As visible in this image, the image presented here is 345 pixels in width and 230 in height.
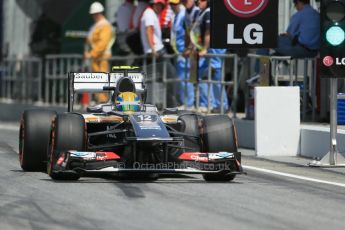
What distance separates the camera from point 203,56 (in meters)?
22.0

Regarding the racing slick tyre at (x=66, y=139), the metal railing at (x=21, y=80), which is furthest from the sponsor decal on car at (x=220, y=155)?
the metal railing at (x=21, y=80)

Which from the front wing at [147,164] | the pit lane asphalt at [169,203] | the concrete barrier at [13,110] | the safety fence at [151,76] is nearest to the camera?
the pit lane asphalt at [169,203]

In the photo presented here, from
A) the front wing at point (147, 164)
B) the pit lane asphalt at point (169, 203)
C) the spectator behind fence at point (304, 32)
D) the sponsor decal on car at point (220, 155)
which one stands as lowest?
the pit lane asphalt at point (169, 203)

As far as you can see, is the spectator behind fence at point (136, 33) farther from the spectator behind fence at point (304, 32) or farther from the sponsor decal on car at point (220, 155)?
the sponsor decal on car at point (220, 155)

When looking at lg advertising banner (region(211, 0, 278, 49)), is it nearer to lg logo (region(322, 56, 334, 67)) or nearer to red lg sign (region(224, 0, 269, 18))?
red lg sign (region(224, 0, 269, 18))

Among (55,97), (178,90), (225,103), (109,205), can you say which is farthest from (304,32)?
(55,97)

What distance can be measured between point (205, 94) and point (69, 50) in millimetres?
11506

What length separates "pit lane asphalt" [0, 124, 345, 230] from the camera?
1010cm

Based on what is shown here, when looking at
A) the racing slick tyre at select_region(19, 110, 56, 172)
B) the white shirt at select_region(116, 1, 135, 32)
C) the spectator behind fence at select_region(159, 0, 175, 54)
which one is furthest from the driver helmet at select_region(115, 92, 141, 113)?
the white shirt at select_region(116, 1, 135, 32)

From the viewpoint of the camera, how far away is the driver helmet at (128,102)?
14.7m

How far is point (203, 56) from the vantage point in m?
22.0

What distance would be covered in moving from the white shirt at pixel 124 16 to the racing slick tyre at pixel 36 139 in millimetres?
12002

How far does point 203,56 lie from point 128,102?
24.2ft

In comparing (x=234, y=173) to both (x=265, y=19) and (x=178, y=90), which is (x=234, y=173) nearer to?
(x=265, y=19)
